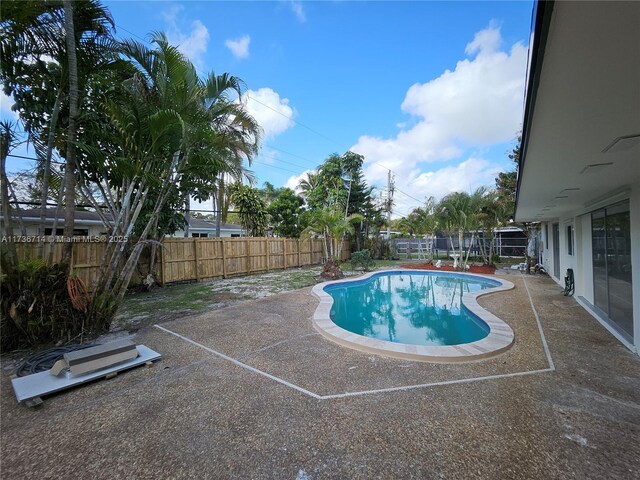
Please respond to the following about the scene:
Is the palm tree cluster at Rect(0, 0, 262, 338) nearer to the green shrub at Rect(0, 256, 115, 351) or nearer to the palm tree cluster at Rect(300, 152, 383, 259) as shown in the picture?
the green shrub at Rect(0, 256, 115, 351)

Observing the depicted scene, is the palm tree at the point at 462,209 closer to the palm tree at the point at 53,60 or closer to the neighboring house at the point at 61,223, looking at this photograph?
the neighboring house at the point at 61,223

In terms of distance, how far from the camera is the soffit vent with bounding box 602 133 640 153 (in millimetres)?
2680

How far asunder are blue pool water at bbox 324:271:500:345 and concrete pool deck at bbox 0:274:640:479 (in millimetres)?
1807

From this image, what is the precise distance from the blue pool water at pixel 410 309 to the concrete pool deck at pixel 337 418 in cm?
181

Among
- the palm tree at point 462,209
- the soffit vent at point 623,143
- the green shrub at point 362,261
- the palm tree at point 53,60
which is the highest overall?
the palm tree at point 53,60

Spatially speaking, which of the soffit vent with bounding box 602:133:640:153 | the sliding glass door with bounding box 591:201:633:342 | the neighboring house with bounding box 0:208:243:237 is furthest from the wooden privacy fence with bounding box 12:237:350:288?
the sliding glass door with bounding box 591:201:633:342

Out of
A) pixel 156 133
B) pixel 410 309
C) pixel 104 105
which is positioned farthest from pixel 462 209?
pixel 104 105

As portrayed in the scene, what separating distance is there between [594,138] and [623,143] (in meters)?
0.37

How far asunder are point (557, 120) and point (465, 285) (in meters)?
10.8

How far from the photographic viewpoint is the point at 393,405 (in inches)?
116

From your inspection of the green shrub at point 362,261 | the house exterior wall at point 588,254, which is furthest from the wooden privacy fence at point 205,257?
the house exterior wall at point 588,254

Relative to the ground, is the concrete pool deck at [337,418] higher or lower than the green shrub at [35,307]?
lower

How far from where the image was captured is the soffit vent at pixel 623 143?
268 cm

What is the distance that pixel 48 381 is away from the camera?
335 centimetres
